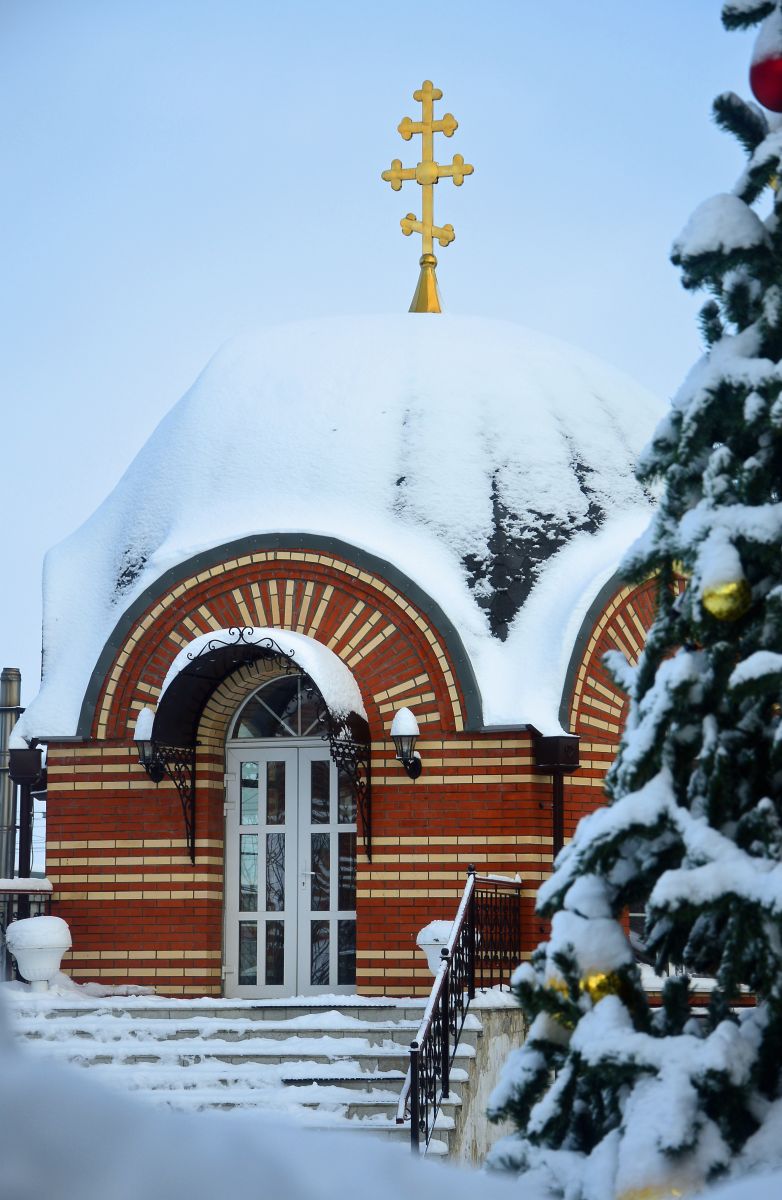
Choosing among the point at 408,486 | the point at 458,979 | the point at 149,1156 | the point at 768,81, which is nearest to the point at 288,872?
the point at 458,979

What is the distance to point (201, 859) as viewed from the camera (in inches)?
460

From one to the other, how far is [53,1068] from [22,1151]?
0.16ft

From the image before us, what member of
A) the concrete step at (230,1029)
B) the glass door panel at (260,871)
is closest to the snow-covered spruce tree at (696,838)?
the concrete step at (230,1029)

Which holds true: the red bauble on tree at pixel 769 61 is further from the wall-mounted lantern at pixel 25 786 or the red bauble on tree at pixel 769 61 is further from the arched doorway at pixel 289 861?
the wall-mounted lantern at pixel 25 786

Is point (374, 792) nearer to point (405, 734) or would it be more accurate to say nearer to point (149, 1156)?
point (405, 734)

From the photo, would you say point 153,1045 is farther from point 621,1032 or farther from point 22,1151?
point 22,1151

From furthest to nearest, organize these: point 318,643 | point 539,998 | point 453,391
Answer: point 453,391, point 318,643, point 539,998

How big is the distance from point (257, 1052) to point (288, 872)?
2738 mm

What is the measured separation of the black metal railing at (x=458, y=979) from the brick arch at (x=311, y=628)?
1528 mm

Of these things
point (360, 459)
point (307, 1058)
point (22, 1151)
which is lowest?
point (307, 1058)

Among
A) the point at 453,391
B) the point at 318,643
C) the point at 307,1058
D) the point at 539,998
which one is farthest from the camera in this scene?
the point at 453,391

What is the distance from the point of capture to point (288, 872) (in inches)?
471

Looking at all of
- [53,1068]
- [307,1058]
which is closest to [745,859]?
[53,1068]

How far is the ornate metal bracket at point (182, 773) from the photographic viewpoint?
456 inches
